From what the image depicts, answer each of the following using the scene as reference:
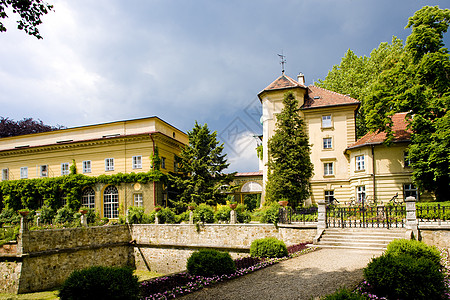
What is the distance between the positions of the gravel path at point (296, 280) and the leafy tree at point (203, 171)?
616 inches

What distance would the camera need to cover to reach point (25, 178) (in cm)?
3244

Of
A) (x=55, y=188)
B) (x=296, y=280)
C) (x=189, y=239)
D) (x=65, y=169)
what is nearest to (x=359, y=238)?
(x=296, y=280)

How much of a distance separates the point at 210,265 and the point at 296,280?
2587mm

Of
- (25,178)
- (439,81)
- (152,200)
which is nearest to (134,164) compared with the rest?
(152,200)

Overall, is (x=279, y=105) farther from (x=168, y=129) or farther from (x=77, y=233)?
(x=77, y=233)

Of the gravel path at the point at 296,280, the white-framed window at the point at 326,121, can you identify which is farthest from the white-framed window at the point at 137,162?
the gravel path at the point at 296,280

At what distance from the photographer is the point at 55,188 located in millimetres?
29953

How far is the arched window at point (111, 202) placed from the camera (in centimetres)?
2894

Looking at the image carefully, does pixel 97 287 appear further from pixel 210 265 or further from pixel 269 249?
pixel 269 249

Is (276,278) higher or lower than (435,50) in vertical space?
lower

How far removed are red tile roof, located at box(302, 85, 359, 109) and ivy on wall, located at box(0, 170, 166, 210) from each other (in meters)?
15.0

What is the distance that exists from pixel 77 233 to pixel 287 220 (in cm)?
1288

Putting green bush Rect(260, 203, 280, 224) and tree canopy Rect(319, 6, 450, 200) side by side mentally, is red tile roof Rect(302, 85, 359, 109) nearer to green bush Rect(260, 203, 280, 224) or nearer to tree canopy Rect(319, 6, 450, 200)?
tree canopy Rect(319, 6, 450, 200)

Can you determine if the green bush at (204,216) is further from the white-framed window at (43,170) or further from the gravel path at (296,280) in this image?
the white-framed window at (43,170)
